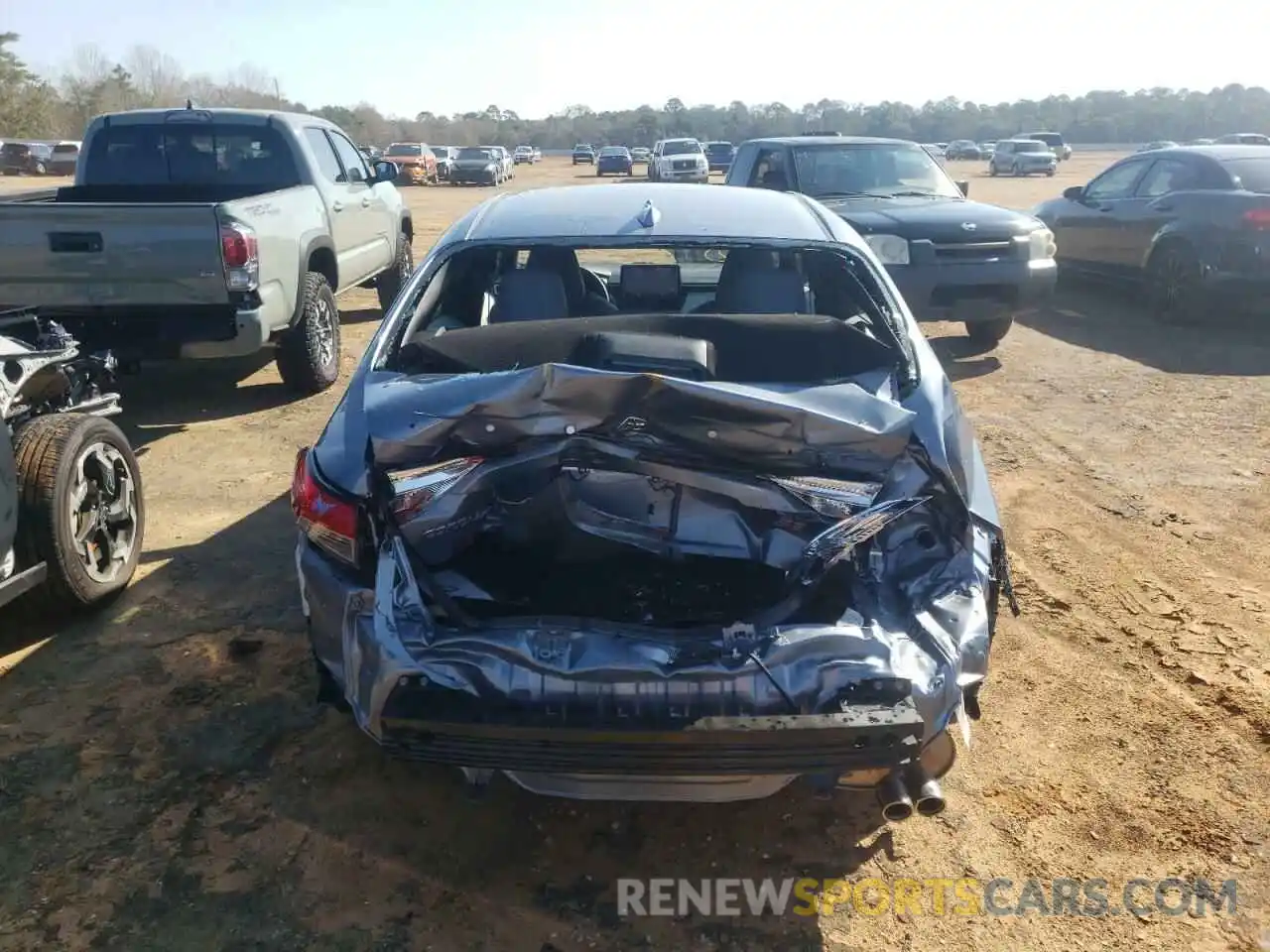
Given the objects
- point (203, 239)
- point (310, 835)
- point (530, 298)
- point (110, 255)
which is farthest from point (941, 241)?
point (310, 835)

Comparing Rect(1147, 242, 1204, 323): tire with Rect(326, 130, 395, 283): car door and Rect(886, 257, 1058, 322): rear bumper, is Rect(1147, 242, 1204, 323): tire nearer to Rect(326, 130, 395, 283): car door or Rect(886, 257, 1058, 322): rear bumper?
Rect(886, 257, 1058, 322): rear bumper

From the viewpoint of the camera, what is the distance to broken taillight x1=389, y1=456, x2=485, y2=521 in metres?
2.75

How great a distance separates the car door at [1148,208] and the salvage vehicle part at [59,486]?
9.59 meters

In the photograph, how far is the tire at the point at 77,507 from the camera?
387 cm

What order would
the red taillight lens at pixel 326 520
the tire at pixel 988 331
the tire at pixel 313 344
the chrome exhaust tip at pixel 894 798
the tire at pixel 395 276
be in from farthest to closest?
1. the tire at pixel 395 276
2. the tire at pixel 988 331
3. the tire at pixel 313 344
4. the red taillight lens at pixel 326 520
5. the chrome exhaust tip at pixel 894 798

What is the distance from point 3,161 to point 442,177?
624 inches

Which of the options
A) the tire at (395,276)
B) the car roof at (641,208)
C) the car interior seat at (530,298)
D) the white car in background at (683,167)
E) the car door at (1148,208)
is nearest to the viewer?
the car roof at (641,208)

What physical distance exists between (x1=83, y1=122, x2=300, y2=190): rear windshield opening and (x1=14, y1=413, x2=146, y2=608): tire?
4301 mm

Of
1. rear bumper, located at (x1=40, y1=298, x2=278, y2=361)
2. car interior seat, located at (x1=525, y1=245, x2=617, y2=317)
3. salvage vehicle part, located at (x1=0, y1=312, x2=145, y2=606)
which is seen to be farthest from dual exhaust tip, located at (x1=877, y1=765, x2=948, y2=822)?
rear bumper, located at (x1=40, y1=298, x2=278, y2=361)

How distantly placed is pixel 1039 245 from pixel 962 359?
111 centimetres

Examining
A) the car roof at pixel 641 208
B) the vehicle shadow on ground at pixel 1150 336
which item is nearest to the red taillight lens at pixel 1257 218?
the vehicle shadow on ground at pixel 1150 336

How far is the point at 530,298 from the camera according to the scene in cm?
400

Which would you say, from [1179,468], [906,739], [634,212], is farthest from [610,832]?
[1179,468]

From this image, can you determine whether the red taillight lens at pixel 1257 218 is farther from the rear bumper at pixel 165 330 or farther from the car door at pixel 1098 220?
the rear bumper at pixel 165 330
